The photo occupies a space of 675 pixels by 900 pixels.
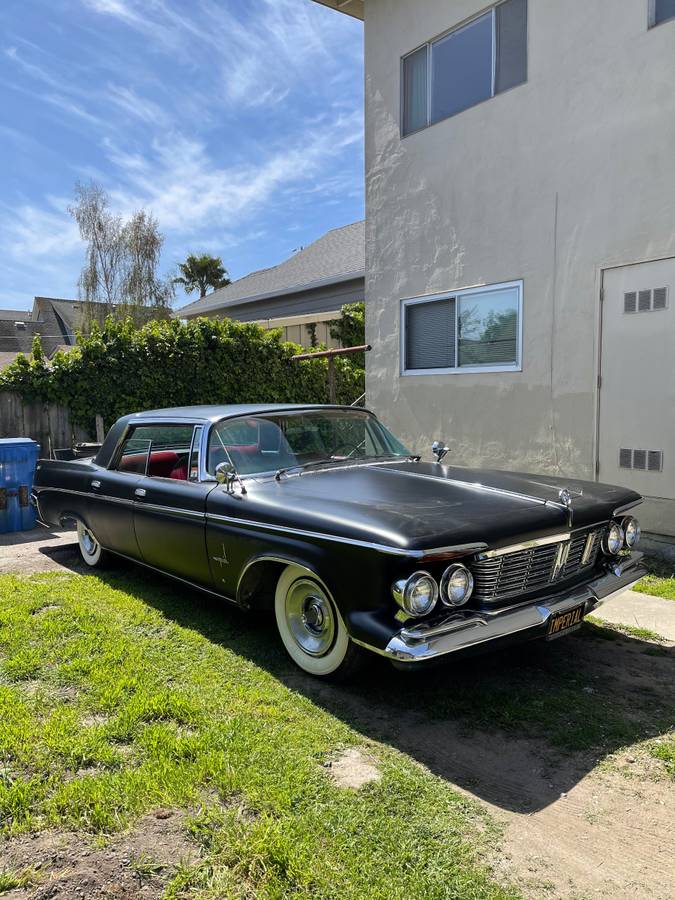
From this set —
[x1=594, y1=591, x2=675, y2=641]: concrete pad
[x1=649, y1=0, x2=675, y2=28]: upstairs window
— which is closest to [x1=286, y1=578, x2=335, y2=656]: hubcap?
[x1=594, y1=591, x2=675, y2=641]: concrete pad

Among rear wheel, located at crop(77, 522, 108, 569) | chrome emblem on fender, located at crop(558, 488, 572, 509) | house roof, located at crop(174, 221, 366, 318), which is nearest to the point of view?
chrome emblem on fender, located at crop(558, 488, 572, 509)

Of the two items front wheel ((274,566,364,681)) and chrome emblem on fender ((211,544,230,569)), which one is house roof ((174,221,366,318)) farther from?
front wheel ((274,566,364,681))

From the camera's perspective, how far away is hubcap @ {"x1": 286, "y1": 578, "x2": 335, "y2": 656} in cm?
347

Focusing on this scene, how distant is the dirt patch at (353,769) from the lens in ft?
8.68

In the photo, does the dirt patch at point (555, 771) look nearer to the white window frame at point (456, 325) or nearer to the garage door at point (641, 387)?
the garage door at point (641, 387)

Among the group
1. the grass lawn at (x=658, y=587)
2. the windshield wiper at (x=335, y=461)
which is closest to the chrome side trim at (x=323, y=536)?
the windshield wiper at (x=335, y=461)

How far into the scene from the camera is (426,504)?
3.46 meters

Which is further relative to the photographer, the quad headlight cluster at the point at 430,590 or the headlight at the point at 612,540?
the headlight at the point at 612,540

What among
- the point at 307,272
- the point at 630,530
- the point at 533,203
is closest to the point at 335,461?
the point at 630,530

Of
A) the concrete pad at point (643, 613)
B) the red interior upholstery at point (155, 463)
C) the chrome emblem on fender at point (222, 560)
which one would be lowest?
the concrete pad at point (643, 613)

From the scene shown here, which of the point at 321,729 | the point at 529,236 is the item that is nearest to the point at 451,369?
the point at 529,236

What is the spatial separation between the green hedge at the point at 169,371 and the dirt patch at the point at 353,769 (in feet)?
26.7

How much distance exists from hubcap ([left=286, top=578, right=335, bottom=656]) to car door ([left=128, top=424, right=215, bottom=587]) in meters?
0.75

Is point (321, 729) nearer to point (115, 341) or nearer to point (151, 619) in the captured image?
point (151, 619)
